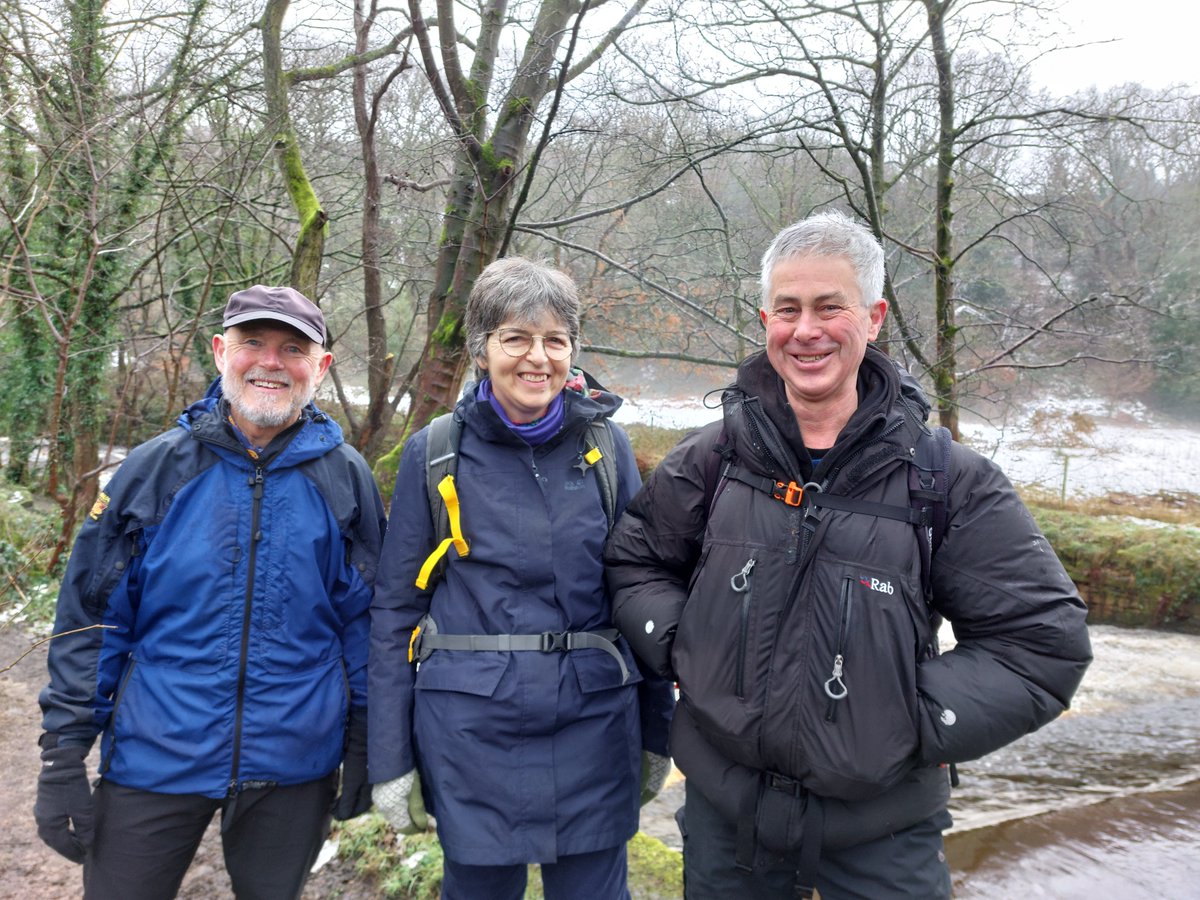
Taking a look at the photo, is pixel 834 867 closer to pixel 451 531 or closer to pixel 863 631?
pixel 863 631

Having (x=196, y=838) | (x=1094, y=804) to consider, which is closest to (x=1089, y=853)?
(x=1094, y=804)

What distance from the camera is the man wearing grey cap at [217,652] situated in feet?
6.33

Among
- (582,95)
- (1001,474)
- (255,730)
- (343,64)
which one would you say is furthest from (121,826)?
(343,64)

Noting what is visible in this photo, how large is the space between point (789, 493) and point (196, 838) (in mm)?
1715

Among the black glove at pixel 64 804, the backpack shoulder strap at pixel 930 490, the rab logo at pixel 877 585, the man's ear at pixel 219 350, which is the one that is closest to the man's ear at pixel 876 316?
the backpack shoulder strap at pixel 930 490

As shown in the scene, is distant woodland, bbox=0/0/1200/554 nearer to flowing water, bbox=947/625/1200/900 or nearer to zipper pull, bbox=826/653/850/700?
flowing water, bbox=947/625/1200/900

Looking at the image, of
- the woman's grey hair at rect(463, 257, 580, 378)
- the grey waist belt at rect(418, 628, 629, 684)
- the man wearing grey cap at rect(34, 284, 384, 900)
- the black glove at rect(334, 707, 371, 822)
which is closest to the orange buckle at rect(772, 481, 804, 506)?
the grey waist belt at rect(418, 628, 629, 684)

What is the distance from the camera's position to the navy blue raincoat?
195 cm

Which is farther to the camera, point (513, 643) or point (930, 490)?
point (513, 643)

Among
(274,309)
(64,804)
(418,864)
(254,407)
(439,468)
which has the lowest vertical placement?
(418,864)

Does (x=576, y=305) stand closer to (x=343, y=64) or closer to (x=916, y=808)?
(x=916, y=808)

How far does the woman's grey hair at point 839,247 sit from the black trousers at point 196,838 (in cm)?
181

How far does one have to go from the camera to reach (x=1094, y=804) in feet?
17.6

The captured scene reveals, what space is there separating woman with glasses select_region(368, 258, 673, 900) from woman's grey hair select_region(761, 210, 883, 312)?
610 millimetres
